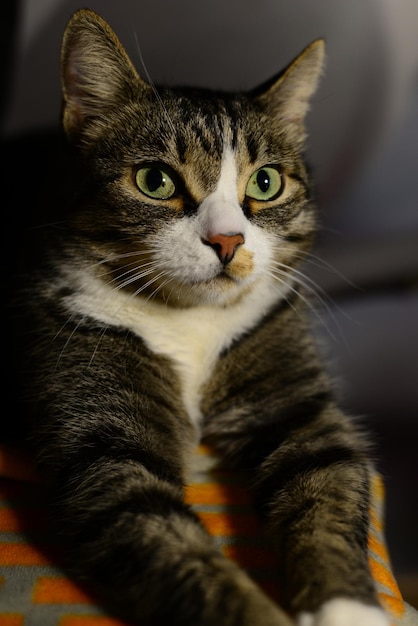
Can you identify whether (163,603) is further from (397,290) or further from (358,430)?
(397,290)

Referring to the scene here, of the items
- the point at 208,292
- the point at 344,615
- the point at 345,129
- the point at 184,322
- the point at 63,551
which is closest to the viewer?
the point at 344,615

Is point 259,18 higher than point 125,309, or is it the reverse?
point 259,18

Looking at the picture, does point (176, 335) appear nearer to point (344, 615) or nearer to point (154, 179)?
point (154, 179)

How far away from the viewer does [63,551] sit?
92cm

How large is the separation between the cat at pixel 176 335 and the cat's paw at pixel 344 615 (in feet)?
0.07

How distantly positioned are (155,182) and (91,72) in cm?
24

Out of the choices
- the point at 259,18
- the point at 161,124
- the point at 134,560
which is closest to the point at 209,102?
the point at 161,124

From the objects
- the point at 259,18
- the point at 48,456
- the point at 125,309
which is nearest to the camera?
the point at 48,456

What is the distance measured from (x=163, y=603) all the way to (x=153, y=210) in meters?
0.58

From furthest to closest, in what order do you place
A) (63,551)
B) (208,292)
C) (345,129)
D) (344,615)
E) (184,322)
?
(345,129), (184,322), (208,292), (63,551), (344,615)

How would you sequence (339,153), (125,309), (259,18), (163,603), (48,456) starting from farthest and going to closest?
(339,153) → (259,18) → (125,309) → (48,456) → (163,603)

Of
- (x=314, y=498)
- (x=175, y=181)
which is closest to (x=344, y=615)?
(x=314, y=498)

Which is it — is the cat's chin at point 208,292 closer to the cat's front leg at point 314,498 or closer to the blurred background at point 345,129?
the cat's front leg at point 314,498

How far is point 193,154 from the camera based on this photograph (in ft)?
3.43
